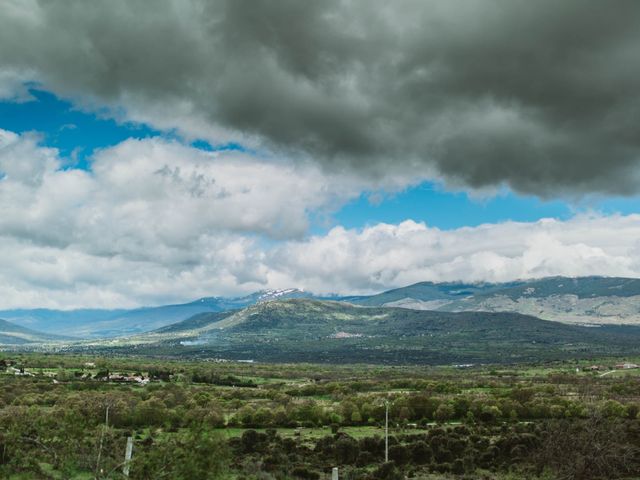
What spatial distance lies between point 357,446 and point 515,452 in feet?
58.2

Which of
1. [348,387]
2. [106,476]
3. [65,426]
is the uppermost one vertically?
[65,426]

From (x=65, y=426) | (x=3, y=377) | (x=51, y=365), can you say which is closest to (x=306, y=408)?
(x=65, y=426)

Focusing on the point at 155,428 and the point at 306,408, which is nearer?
the point at 155,428

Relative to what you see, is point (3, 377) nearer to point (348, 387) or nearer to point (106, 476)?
point (348, 387)

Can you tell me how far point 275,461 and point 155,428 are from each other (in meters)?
27.2

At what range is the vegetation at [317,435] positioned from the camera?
80.8ft

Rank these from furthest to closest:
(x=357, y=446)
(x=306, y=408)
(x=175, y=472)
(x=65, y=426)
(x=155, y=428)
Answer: (x=306, y=408) → (x=155, y=428) → (x=357, y=446) → (x=65, y=426) → (x=175, y=472)

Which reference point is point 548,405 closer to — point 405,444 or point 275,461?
point 405,444

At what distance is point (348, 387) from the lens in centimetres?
13500

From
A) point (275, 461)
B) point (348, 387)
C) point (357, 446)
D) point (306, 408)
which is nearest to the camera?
point (275, 461)

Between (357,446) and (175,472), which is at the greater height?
(175,472)

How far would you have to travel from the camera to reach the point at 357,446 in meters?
63.6

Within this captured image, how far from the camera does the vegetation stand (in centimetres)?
2462

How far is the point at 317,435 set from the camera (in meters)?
76.1
